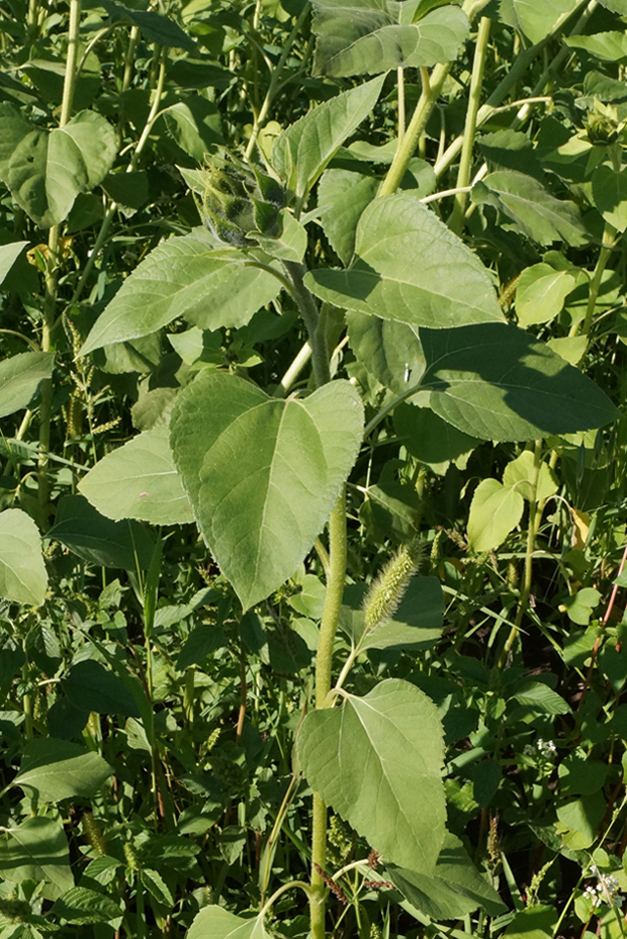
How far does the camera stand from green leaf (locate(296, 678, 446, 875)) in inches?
50.3

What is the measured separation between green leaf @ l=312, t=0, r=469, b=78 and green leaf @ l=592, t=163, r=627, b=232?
641 mm

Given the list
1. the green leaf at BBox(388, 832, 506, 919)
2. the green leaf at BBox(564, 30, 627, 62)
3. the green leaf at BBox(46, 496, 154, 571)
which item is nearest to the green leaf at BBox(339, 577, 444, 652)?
the green leaf at BBox(388, 832, 506, 919)

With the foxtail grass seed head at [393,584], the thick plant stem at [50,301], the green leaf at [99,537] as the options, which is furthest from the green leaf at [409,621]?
the thick plant stem at [50,301]

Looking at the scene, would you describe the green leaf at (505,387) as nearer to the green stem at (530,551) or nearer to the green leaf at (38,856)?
the green stem at (530,551)

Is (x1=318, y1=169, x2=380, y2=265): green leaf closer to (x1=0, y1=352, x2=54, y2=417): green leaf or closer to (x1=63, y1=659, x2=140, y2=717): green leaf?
(x1=0, y1=352, x2=54, y2=417): green leaf

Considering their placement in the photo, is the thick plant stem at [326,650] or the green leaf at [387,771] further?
the thick plant stem at [326,650]

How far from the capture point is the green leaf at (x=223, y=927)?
1524 mm

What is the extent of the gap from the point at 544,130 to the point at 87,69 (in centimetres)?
157

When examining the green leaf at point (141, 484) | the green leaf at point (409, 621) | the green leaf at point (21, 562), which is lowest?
the green leaf at point (409, 621)

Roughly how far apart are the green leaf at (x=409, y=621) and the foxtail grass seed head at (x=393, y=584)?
122 millimetres

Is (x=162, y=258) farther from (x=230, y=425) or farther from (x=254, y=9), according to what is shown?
(x=254, y=9)

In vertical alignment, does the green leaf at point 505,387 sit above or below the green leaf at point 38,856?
above

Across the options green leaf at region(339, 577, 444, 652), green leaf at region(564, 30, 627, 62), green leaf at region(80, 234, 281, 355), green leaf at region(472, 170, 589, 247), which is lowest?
green leaf at region(339, 577, 444, 652)

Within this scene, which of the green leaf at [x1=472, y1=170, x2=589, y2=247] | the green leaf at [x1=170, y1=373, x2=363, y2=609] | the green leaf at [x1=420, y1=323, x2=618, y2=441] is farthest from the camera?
the green leaf at [x1=472, y1=170, x2=589, y2=247]
